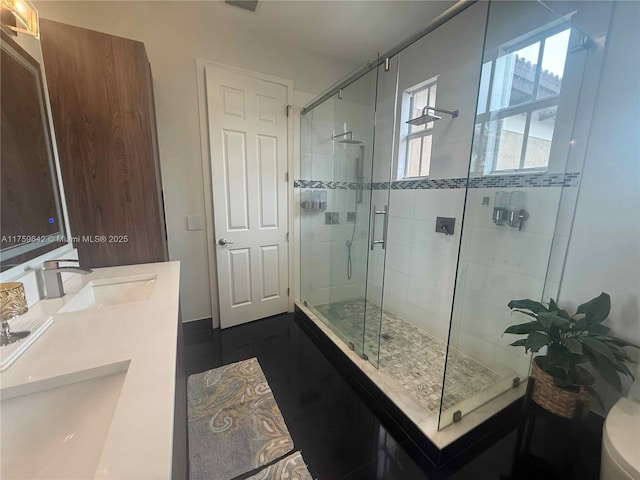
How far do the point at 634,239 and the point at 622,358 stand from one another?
0.58 meters

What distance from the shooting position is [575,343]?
4.06ft

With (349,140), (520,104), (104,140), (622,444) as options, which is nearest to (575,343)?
(622,444)

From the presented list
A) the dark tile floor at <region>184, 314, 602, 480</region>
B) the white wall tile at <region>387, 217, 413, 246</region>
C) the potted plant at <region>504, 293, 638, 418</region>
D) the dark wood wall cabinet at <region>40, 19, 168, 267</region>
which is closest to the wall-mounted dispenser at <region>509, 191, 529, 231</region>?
the potted plant at <region>504, 293, 638, 418</region>

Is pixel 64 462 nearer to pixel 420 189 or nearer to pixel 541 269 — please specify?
pixel 541 269

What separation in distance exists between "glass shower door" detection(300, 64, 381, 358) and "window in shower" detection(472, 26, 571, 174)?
876 mm

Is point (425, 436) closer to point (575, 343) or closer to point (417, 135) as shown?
point (575, 343)

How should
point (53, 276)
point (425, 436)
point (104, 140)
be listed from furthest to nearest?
point (104, 140), point (425, 436), point (53, 276)

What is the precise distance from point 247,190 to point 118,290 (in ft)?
4.30

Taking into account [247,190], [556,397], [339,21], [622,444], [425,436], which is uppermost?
[339,21]

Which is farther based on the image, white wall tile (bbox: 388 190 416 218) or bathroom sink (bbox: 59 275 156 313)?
white wall tile (bbox: 388 190 416 218)

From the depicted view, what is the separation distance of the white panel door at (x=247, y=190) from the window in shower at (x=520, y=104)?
167cm

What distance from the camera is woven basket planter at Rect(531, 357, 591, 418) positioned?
4.53ft

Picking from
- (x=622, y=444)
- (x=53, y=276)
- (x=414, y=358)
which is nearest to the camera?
(x=622, y=444)

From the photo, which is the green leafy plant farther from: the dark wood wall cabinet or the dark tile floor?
the dark wood wall cabinet
